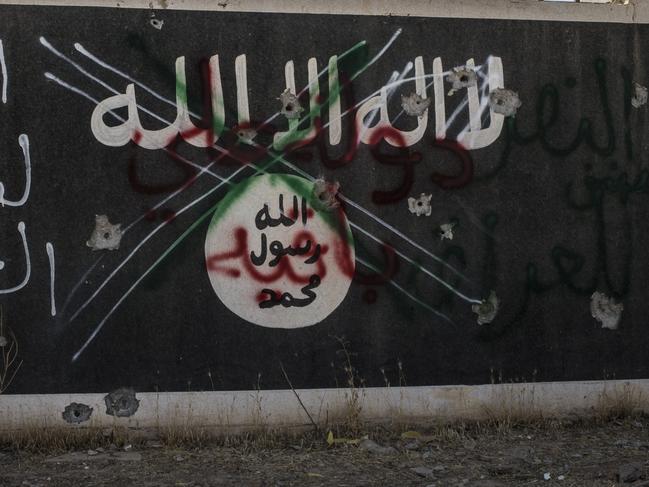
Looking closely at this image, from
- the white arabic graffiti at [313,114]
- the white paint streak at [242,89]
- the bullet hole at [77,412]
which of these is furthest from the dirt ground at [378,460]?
the white paint streak at [242,89]

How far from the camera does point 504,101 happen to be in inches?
206

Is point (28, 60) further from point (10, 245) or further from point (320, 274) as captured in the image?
point (320, 274)

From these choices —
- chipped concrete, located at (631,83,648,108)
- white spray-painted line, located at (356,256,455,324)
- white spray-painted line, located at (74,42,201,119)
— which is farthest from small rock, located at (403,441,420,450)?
chipped concrete, located at (631,83,648,108)

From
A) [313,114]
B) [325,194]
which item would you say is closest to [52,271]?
[325,194]

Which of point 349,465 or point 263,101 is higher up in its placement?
point 263,101

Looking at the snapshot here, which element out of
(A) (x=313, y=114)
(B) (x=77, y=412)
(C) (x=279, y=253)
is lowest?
(B) (x=77, y=412)

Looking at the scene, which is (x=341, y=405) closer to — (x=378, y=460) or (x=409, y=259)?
(x=378, y=460)

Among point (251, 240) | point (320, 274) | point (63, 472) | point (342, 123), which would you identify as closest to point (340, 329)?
point (320, 274)

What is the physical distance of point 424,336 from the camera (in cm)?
517

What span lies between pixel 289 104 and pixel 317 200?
23.9 inches

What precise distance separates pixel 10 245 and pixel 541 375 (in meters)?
3.33

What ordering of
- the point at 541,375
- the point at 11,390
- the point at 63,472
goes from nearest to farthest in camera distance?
1. the point at 63,472
2. the point at 11,390
3. the point at 541,375

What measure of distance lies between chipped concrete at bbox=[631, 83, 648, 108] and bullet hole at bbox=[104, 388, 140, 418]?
361cm

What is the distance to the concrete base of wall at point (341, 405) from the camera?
490 centimetres
